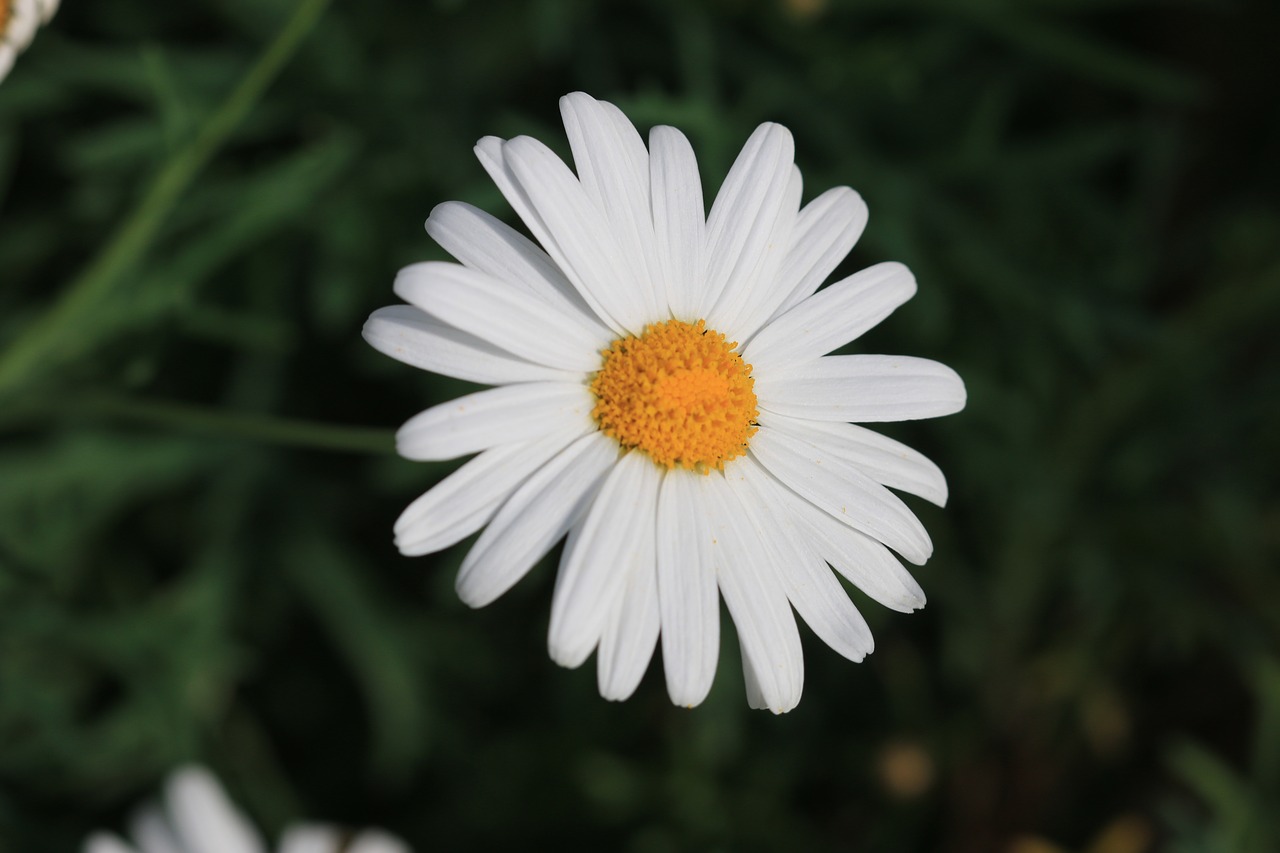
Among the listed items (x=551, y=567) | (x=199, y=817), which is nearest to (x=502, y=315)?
(x=199, y=817)

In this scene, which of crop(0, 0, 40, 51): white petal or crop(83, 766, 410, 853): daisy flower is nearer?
crop(0, 0, 40, 51): white petal

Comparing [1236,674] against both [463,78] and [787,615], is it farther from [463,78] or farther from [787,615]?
[463,78]

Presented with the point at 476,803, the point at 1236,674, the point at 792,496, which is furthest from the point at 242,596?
the point at 1236,674

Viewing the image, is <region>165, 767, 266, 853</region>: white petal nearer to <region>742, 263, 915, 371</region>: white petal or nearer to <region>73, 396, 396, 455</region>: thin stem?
<region>73, 396, 396, 455</region>: thin stem

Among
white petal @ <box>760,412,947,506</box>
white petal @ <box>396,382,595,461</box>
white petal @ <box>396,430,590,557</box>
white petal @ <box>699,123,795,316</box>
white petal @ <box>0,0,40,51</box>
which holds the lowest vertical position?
white petal @ <box>760,412,947,506</box>

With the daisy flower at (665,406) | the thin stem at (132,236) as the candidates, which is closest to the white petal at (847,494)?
the daisy flower at (665,406)

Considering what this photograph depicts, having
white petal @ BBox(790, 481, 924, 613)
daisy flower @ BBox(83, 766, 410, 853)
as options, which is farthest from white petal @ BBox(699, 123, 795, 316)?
daisy flower @ BBox(83, 766, 410, 853)
